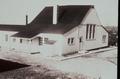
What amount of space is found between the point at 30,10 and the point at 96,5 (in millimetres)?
503

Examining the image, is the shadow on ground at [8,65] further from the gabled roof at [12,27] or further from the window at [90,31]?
the window at [90,31]

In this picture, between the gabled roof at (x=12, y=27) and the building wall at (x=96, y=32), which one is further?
the gabled roof at (x=12, y=27)

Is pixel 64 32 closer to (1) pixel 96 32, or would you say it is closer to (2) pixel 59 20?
(2) pixel 59 20

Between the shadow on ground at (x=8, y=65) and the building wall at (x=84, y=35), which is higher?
the building wall at (x=84, y=35)

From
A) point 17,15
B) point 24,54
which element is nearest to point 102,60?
point 24,54

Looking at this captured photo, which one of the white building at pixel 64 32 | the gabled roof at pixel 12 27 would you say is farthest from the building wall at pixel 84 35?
the gabled roof at pixel 12 27

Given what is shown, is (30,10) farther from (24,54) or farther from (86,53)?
(86,53)

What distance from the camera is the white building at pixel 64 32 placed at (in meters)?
1.51

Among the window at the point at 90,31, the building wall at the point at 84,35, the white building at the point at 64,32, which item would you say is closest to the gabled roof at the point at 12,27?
the white building at the point at 64,32

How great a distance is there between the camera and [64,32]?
1.57 metres

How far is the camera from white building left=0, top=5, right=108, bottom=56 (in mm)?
1508

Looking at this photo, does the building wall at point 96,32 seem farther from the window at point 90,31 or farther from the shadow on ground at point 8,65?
the shadow on ground at point 8,65

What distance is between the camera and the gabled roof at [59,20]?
1535mm

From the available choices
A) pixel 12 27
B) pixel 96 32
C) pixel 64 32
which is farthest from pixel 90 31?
pixel 12 27
